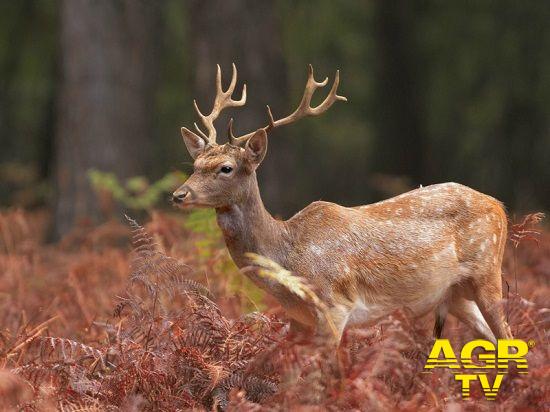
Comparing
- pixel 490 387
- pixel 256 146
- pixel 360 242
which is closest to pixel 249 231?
pixel 256 146

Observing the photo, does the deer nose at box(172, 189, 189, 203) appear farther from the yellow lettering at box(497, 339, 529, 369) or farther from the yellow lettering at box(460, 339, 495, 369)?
the yellow lettering at box(497, 339, 529, 369)

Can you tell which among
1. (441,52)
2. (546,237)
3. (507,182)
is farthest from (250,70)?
(507,182)

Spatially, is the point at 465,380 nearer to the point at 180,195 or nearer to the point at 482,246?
the point at 482,246

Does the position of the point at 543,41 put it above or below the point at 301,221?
below

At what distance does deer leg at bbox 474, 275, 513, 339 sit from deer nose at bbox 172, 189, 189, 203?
76.9 inches

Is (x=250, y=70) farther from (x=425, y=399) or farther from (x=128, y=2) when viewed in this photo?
(x=425, y=399)

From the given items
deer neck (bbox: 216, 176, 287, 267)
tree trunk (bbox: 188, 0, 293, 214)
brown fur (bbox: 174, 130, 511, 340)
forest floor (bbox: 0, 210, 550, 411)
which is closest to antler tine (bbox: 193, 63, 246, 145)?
brown fur (bbox: 174, 130, 511, 340)

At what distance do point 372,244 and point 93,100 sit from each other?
806 centimetres

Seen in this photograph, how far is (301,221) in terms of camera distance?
20.1ft

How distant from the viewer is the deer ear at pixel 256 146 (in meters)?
5.84

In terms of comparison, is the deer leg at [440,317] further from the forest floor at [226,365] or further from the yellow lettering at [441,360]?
the yellow lettering at [441,360]

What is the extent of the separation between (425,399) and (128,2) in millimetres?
9884

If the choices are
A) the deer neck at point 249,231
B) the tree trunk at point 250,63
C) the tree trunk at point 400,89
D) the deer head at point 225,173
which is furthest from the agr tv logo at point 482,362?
the tree trunk at point 400,89

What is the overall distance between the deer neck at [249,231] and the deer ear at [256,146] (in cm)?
13
